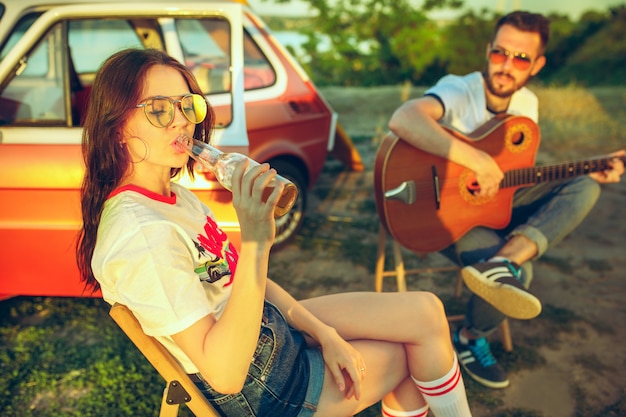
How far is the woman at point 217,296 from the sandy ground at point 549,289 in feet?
3.65

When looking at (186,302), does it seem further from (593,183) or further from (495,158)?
(593,183)

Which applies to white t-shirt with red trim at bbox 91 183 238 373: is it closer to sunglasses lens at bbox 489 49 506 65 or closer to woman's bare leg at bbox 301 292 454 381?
woman's bare leg at bbox 301 292 454 381

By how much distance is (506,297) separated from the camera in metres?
2.38

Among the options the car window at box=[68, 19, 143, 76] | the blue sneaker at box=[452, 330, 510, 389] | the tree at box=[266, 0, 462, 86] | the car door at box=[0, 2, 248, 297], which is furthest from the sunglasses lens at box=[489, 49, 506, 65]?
the tree at box=[266, 0, 462, 86]

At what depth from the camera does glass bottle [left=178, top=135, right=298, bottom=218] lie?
1299mm

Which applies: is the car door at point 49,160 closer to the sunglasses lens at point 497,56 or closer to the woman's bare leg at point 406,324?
the woman's bare leg at point 406,324

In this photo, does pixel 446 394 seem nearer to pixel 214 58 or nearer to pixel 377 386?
pixel 377 386

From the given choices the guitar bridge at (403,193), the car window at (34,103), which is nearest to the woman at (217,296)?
the guitar bridge at (403,193)

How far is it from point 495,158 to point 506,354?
1.17 meters

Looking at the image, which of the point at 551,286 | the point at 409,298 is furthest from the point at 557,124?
the point at 409,298

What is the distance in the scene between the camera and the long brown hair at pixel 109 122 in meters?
1.47

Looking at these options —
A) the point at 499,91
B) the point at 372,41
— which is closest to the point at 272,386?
the point at 499,91

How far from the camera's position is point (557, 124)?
9016 mm

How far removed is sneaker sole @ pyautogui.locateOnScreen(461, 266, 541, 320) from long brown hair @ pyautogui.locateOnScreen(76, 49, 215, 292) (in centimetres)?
173
